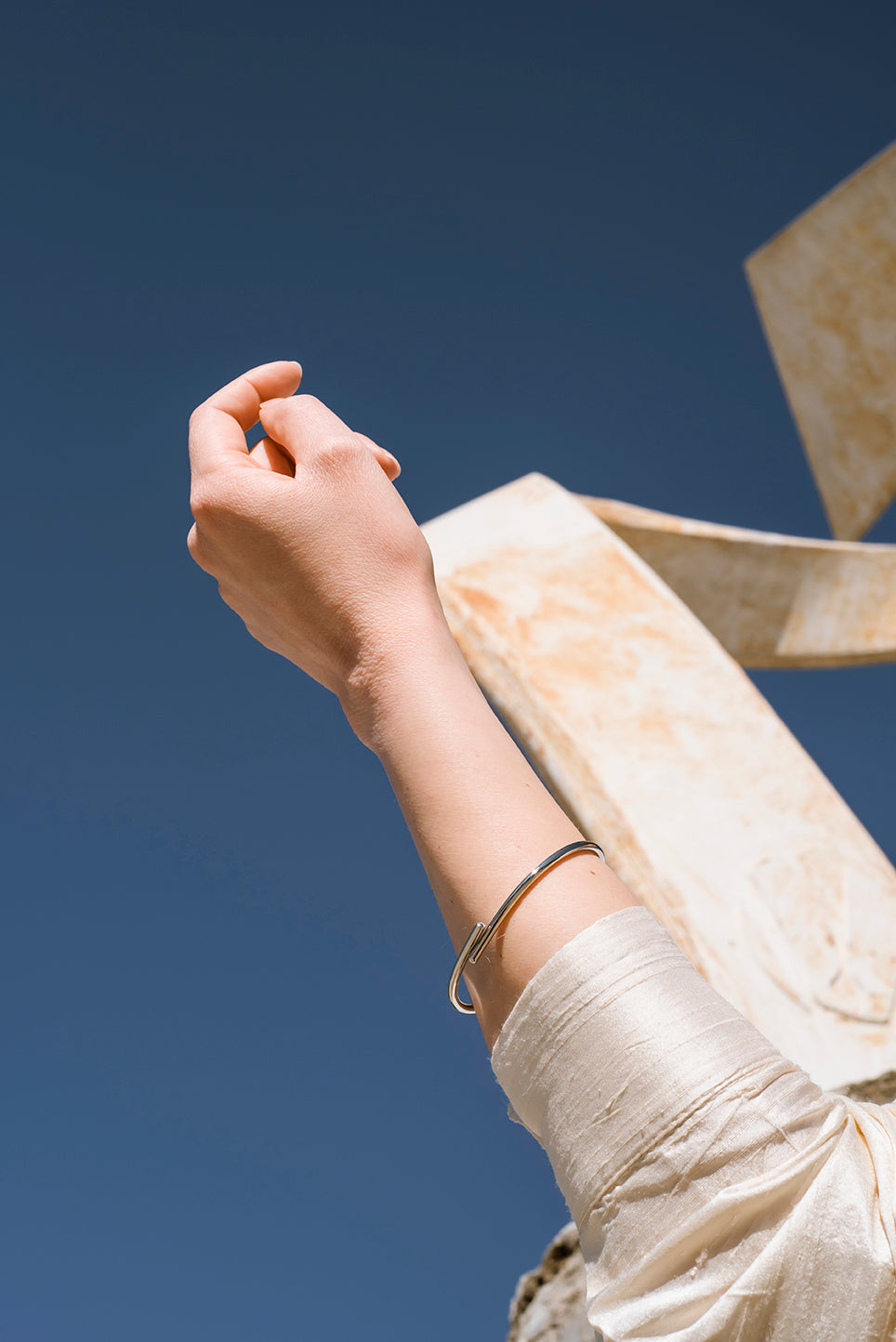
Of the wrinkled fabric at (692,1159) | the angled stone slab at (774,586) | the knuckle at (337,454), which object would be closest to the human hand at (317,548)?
the knuckle at (337,454)

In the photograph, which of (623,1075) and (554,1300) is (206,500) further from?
(554,1300)

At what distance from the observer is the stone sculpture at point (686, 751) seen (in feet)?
8.88

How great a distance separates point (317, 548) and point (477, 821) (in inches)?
13.4

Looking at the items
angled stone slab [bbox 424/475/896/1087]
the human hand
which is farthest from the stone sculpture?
the human hand

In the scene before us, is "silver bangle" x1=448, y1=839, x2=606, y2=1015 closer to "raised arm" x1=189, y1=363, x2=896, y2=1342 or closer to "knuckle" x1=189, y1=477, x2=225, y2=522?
"raised arm" x1=189, y1=363, x2=896, y2=1342

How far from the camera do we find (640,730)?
10.9 feet

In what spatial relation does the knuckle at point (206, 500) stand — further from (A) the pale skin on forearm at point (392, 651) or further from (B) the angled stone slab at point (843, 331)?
(B) the angled stone slab at point (843, 331)

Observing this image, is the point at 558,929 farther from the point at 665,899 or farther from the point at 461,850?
the point at 665,899

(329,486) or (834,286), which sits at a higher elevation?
(834,286)

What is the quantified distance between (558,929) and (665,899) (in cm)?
211

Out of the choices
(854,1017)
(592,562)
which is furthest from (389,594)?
(592,562)

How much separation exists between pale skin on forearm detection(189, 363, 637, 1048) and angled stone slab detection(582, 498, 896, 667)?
13.1ft

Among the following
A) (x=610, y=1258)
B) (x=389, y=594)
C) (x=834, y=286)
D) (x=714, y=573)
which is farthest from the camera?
(x=834, y=286)

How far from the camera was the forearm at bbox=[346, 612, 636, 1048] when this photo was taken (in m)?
0.82
